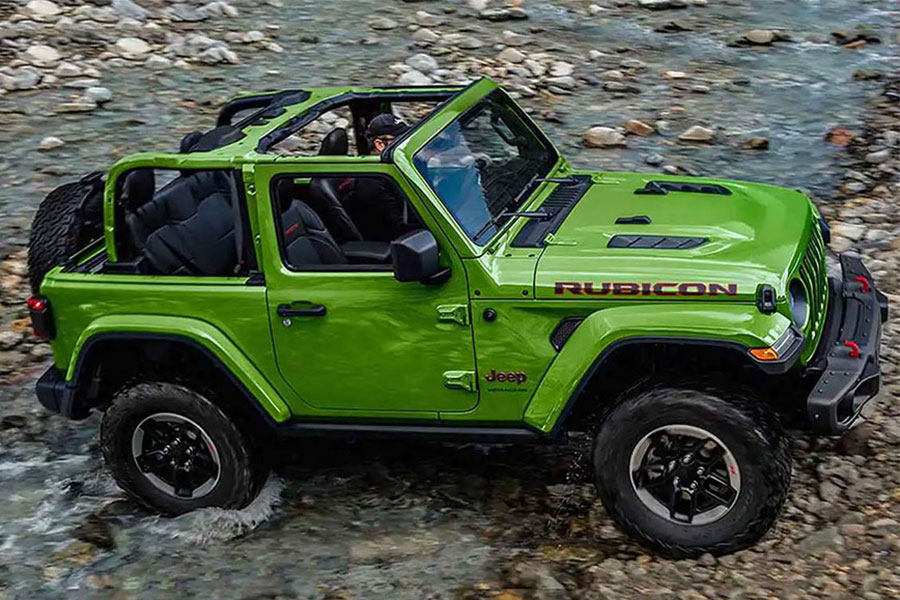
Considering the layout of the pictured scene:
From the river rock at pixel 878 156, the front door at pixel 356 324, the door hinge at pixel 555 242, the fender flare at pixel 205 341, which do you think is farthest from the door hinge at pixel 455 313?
the river rock at pixel 878 156

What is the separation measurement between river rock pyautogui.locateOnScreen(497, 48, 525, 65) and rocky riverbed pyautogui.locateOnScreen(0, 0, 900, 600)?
0.11 feet

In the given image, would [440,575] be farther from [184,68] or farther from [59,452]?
[184,68]

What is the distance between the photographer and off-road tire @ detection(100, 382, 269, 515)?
19.0 ft

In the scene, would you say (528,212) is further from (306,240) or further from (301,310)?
(301,310)

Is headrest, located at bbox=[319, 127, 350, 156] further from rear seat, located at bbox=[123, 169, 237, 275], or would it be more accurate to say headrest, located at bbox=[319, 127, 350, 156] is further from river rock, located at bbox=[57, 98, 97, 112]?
river rock, located at bbox=[57, 98, 97, 112]

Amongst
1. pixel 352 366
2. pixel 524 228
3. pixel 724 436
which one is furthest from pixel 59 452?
pixel 724 436

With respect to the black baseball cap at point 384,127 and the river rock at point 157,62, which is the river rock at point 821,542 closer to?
the black baseball cap at point 384,127

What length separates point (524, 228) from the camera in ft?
18.4

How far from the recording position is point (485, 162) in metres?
5.80

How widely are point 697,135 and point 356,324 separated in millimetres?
6291

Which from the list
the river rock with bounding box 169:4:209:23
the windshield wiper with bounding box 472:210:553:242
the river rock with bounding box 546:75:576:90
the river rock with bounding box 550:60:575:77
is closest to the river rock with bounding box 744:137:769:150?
the river rock with bounding box 546:75:576:90

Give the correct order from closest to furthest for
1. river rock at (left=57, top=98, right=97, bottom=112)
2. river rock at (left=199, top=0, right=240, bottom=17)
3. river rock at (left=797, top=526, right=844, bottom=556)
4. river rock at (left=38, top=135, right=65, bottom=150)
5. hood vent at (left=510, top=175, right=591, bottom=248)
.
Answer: river rock at (left=797, top=526, right=844, bottom=556) → hood vent at (left=510, top=175, right=591, bottom=248) → river rock at (left=38, top=135, right=65, bottom=150) → river rock at (left=57, top=98, right=97, bottom=112) → river rock at (left=199, top=0, right=240, bottom=17)

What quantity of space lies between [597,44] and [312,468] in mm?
8418

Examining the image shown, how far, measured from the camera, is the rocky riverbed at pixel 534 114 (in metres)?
5.53
